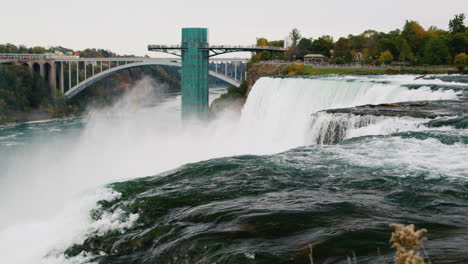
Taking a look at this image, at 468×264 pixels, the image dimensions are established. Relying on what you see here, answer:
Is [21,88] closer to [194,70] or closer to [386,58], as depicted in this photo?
[194,70]

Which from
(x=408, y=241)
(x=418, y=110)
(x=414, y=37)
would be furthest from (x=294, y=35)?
(x=408, y=241)

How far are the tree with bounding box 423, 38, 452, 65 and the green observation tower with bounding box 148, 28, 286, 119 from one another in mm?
17000

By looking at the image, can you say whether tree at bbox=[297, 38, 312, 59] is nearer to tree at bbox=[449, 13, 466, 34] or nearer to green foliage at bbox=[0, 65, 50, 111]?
tree at bbox=[449, 13, 466, 34]

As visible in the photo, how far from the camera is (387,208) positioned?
7.69m

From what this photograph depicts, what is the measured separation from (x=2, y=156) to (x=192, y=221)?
3107cm

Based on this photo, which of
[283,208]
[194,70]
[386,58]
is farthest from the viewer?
[386,58]

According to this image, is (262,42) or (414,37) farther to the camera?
(262,42)

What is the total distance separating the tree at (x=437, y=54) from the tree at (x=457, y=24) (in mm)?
10816

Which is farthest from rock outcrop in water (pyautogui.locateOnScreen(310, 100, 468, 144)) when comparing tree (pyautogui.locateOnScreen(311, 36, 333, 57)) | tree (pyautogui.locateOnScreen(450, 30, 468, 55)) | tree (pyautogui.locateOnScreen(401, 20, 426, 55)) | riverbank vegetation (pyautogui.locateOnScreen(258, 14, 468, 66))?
tree (pyautogui.locateOnScreen(311, 36, 333, 57))

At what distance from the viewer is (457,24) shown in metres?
51.2

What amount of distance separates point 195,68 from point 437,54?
67.4ft

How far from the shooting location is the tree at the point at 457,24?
51219 mm

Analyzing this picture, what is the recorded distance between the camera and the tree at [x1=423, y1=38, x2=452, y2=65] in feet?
137

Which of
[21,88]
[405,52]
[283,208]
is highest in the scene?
[405,52]
